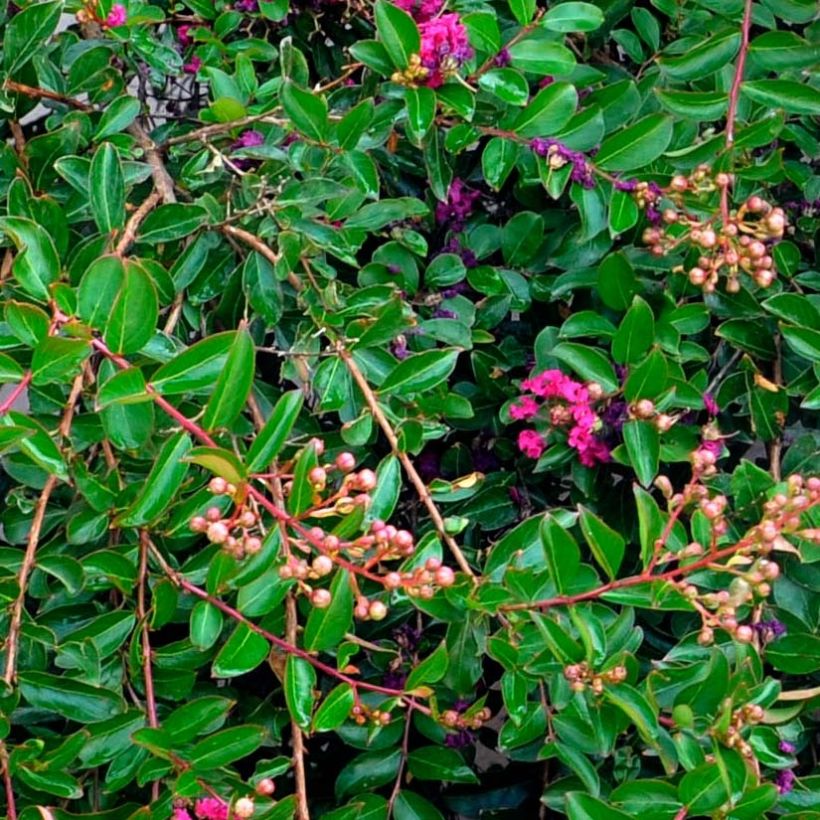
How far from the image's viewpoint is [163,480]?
85cm

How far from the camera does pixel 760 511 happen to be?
3.58 feet

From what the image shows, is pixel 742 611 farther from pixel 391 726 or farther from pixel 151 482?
pixel 151 482

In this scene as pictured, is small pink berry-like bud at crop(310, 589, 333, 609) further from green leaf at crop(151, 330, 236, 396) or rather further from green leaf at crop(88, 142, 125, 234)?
green leaf at crop(88, 142, 125, 234)

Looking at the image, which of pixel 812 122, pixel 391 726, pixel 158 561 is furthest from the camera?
pixel 812 122

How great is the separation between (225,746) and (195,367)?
0.96ft

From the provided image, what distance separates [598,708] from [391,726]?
237 millimetres

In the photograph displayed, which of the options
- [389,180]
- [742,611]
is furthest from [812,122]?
[742,611]

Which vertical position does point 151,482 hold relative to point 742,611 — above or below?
above

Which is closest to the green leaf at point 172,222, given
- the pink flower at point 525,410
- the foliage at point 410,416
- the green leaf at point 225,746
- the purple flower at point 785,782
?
the foliage at point 410,416

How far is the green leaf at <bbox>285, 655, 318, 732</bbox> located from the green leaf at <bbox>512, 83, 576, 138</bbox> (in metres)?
0.51

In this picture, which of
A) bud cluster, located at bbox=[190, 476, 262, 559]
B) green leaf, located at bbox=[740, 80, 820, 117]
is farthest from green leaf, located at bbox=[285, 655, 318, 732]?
green leaf, located at bbox=[740, 80, 820, 117]

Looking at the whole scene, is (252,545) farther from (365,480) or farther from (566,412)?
(566,412)

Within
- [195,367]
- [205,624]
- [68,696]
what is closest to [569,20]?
[195,367]

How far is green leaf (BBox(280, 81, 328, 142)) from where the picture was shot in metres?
Answer: 1.02
